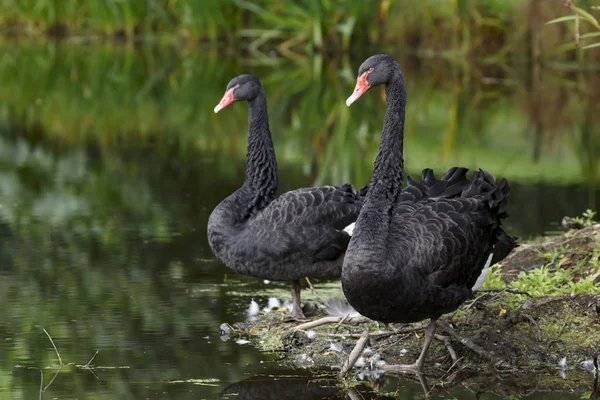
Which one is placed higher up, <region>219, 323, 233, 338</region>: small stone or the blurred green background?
the blurred green background

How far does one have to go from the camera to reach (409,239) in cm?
468

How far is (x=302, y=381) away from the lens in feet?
15.2

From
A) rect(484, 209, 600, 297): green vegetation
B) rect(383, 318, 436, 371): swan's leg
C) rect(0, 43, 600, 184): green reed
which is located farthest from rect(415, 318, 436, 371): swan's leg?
rect(0, 43, 600, 184): green reed

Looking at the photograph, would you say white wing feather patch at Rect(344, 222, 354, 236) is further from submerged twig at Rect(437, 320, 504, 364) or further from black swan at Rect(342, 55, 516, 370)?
submerged twig at Rect(437, 320, 504, 364)

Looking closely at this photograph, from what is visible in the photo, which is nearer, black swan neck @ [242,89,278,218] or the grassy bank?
black swan neck @ [242,89,278,218]

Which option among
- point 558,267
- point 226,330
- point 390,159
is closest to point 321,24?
point 558,267

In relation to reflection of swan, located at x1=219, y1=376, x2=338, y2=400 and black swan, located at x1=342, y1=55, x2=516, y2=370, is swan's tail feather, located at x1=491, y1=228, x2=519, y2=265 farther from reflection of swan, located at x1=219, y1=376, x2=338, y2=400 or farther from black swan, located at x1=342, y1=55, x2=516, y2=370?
reflection of swan, located at x1=219, y1=376, x2=338, y2=400

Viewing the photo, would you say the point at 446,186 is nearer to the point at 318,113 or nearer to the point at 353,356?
the point at 353,356

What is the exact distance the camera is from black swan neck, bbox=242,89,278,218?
19.8ft

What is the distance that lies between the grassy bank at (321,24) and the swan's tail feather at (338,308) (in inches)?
385

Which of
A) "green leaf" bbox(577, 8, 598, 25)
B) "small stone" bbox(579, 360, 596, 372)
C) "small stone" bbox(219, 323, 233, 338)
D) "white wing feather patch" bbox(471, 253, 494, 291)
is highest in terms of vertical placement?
"green leaf" bbox(577, 8, 598, 25)

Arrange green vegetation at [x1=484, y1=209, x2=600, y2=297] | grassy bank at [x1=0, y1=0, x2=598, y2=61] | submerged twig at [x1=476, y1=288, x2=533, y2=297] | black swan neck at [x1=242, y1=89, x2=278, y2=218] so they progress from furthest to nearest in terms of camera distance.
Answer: grassy bank at [x1=0, y1=0, x2=598, y2=61]
black swan neck at [x1=242, y1=89, x2=278, y2=218]
green vegetation at [x1=484, y1=209, x2=600, y2=297]
submerged twig at [x1=476, y1=288, x2=533, y2=297]

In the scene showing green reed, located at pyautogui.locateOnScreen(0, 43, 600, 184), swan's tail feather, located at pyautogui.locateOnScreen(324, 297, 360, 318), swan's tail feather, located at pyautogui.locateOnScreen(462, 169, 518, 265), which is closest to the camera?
swan's tail feather, located at pyautogui.locateOnScreen(462, 169, 518, 265)

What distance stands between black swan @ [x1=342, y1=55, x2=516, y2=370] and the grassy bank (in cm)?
1001
